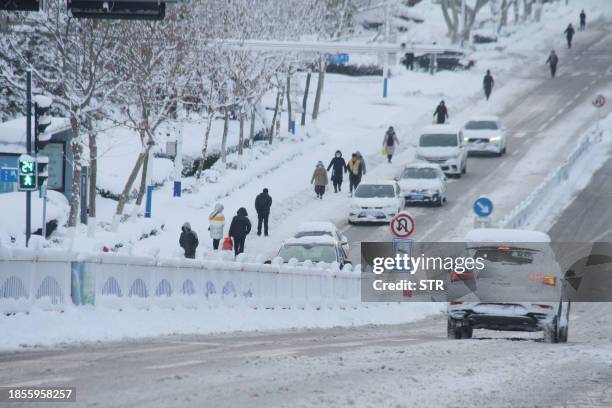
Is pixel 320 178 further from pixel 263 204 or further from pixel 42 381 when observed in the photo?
pixel 42 381

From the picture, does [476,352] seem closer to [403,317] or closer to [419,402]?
[419,402]

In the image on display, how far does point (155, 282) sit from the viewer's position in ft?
70.8

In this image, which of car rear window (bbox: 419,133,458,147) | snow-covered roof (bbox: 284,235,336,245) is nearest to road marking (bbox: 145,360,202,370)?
snow-covered roof (bbox: 284,235,336,245)

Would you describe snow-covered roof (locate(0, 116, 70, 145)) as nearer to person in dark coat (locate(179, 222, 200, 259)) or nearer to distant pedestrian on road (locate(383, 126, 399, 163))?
person in dark coat (locate(179, 222, 200, 259))

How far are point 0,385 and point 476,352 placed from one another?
6.73m

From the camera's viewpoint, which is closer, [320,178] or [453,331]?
[453,331]

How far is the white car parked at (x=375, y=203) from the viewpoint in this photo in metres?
41.4

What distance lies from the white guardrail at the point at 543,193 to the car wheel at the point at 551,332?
17.4 metres

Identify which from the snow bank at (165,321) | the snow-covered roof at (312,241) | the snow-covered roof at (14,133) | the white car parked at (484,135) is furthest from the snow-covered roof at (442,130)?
the snow bank at (165,321)

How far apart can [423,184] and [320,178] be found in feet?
13.3

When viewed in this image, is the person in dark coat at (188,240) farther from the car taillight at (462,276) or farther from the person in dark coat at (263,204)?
the car taillight at (462,276)

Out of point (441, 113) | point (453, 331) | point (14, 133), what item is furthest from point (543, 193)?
point (453, 331)

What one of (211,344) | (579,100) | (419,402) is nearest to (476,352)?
(211,344)

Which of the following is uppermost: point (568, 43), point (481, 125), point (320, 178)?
point (568, 43)
